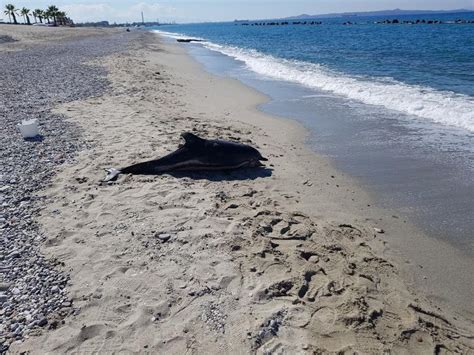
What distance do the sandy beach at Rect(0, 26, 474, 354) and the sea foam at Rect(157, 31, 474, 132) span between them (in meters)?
5.69

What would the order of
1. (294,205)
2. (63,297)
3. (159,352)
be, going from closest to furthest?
(159,352) < (63,297) < (294,205)

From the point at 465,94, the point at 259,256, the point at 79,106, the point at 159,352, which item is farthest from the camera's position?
the point at 465,94

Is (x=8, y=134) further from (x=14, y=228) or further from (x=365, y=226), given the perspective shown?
(x=365, y=226)

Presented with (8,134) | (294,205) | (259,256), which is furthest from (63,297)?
(8,134)

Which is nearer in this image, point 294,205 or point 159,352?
point 159,352

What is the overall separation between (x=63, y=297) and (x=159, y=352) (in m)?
1.34

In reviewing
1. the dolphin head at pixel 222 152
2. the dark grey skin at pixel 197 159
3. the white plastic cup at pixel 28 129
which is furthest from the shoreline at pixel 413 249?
the white plastic cup at pixel 28 129

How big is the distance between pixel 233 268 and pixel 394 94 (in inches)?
486

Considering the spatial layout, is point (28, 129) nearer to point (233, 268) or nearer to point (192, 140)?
point (192, 140)

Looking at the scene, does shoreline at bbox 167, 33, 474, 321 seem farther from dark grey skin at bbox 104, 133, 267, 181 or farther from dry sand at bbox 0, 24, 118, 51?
dry sand at bbox 0, 24, 118, 51

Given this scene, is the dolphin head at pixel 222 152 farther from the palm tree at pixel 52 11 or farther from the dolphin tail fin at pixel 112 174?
the palm tree at pixel 52 11

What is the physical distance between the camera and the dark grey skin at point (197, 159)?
7.07 m

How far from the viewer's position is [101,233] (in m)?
5.18

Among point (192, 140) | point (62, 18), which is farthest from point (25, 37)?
point (62, 18)
